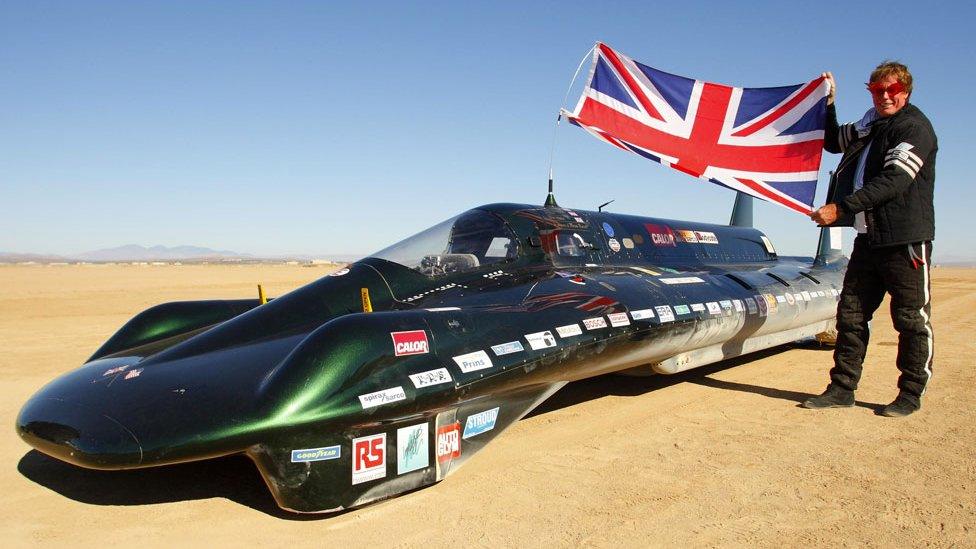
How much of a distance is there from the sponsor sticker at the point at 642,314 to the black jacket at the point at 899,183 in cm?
153

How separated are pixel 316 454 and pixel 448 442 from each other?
2.52 feet

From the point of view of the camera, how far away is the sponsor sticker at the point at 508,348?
3834 mm

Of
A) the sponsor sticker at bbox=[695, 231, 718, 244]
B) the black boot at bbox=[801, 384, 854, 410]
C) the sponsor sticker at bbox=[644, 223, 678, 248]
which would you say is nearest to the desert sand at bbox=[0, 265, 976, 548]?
the black boot at bbox=[801, 384, 854, 410]

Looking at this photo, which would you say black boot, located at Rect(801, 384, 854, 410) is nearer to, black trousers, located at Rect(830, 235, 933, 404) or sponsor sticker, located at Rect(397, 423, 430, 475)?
black trousers, located at Rect(830, 235, 933, 404)

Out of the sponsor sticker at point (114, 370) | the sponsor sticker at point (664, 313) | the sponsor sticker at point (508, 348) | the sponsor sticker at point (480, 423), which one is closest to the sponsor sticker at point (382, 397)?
the sponsor sticker at point (480, 423)

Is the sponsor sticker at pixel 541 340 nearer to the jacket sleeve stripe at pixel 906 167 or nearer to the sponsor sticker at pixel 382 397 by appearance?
the sponsor sticker at pixel 382 397

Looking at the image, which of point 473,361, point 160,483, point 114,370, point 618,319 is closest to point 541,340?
point 473,361

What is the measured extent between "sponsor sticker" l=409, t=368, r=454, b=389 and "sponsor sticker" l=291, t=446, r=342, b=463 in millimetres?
499

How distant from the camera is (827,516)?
316cm

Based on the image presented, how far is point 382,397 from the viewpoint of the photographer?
3266 mm

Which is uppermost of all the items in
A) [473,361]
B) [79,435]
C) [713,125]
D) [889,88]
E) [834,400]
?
[713,125]

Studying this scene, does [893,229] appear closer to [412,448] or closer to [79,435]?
[412,448]

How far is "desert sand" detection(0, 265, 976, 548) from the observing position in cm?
300

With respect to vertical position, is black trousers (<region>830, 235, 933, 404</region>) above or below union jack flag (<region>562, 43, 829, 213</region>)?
below
